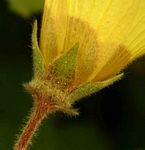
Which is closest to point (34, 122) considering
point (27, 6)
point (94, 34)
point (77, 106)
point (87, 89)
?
point (87, 89)

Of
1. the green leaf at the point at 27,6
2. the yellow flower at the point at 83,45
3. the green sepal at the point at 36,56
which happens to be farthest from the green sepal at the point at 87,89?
the green leaf at the point at 27,6

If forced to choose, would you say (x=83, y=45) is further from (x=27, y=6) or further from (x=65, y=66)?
(x=27, y=6)

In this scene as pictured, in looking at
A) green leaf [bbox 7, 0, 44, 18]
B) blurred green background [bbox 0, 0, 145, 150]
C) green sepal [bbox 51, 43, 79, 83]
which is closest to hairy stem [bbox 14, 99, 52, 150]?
green sepal [bbox 51, 43, 79, 83]

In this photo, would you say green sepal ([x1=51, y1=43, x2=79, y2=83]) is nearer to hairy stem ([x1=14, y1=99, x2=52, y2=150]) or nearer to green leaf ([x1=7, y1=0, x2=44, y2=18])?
hairy stem ([x1=14, y1=99, x2=52, y2=150])

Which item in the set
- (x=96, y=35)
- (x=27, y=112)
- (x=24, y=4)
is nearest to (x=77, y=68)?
(x=96, y=35)

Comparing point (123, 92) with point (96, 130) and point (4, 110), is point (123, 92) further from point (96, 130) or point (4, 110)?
point (4, 110)

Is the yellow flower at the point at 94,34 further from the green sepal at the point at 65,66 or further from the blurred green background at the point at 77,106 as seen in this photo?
the blurred green background at the point at 77,106

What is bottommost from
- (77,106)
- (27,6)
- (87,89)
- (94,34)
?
(77,106)
